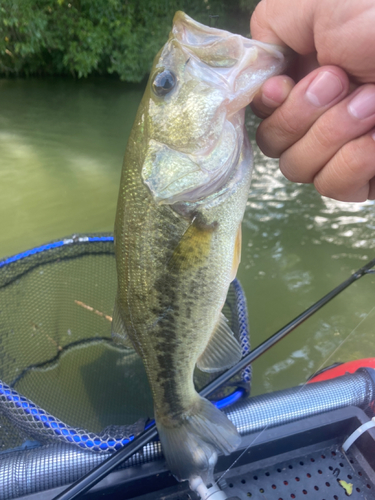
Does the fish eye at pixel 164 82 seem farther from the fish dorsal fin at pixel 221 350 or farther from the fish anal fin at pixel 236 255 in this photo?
the fish dorsal fin at pixel 221 350

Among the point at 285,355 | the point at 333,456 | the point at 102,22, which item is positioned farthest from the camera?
the point at 102,22

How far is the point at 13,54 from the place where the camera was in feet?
29.3

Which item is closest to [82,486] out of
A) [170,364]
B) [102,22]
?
[170,364]

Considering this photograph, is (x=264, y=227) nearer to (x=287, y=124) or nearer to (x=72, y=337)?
(x=72, y=337)

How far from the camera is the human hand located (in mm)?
811

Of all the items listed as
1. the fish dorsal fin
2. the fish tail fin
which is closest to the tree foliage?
the fish dorsal fin

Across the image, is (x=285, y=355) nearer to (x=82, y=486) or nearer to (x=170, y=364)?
(x=170, y=364)

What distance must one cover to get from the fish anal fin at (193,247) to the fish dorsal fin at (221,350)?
0.25 meters

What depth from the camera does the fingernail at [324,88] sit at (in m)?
0.87

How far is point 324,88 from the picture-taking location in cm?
89

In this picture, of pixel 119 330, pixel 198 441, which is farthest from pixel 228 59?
pixel 198 441

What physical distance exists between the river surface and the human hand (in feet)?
2.82

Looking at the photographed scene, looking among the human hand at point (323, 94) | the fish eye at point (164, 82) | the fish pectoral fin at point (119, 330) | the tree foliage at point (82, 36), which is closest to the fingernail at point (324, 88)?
the human hand at point (323, 94)

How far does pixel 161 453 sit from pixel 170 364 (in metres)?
0.34
